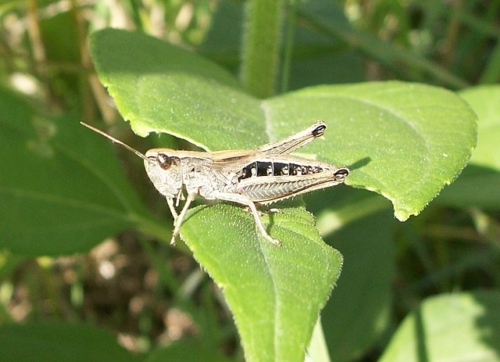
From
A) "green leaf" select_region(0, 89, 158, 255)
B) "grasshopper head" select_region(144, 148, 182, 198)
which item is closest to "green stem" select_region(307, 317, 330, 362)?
"grasshopper head" select_region(144, 148, 182, 198)

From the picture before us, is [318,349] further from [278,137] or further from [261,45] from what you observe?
[261,45]

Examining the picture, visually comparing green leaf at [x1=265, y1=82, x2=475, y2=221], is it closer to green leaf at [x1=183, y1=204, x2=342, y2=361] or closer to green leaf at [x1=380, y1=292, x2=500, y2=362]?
green leaf at [x1=183, y1=204, x2=342, y2=361]

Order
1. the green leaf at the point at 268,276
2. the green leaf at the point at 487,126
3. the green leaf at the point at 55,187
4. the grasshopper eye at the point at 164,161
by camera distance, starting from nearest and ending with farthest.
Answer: the green leaf at the point at 268,276 < the grasshopper eye at the point at 164,161 < the green leaf at the point at 55,187 < the green leaf at the point at 487,126

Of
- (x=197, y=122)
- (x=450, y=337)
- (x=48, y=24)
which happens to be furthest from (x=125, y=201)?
(x=48, y=24)

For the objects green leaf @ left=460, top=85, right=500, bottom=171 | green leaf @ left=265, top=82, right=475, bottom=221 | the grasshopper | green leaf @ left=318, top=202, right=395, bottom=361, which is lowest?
green leaf @ left=318, top=202, right=395, bottom=361

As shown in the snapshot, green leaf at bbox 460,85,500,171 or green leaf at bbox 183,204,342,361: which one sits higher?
green leaf at bbox 183,204,342,361

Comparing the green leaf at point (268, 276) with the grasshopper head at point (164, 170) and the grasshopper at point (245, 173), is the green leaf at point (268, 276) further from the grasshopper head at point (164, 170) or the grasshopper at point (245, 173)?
the grasshopper head at point (164, 170)

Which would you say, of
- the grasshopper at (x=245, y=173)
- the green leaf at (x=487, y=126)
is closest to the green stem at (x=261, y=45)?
the grasshopper at (x=245, y=173)
